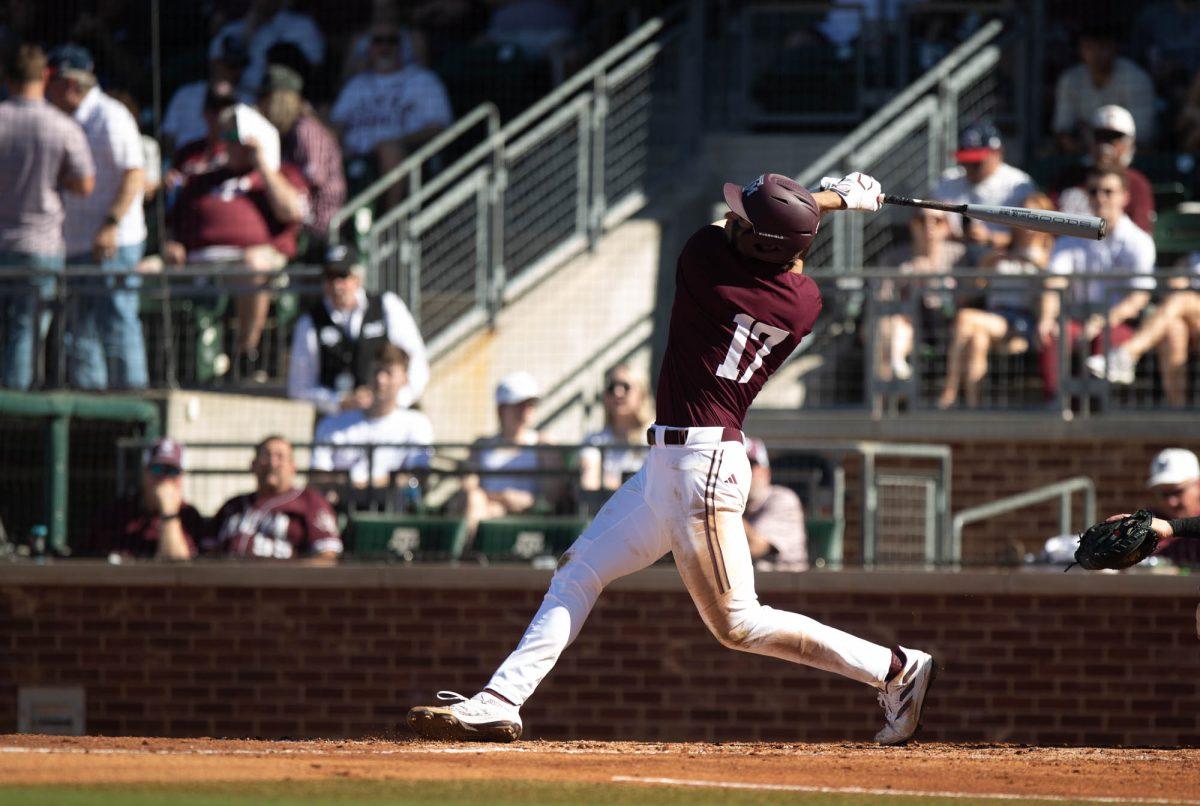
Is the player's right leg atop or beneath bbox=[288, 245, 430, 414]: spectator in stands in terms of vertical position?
beneath

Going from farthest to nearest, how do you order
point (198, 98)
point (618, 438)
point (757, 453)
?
point (198, 98) → point (618, 438) → point (757, 453)

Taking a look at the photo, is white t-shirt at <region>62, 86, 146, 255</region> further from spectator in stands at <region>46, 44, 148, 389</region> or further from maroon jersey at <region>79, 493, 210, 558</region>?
maroon jersey at <region>79, 493, 210, 558</region>

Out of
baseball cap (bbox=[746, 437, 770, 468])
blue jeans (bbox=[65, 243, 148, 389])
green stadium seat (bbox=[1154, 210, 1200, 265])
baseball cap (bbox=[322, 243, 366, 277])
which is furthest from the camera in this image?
green stadium seat (bbox=[1154, 210, 1200, 265])

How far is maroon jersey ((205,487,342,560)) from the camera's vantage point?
1188 centimetres

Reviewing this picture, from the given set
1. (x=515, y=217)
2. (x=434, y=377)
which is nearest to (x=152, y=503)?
(x=434, y=377)

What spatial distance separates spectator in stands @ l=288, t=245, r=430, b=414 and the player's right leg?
4.74 m

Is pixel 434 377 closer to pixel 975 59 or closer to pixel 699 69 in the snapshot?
pixel 699 69

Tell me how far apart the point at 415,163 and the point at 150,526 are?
3.39 meters

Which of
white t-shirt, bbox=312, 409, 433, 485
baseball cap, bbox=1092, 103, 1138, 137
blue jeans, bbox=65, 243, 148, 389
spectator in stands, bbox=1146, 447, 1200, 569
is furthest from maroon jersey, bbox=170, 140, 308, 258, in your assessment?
spectator in stands, bbox=1146, 447, 1200, 569

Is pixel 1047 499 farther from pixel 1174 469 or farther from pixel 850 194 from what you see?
pixel 850 194

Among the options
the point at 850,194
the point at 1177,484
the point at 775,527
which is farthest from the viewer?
the point at 775,527

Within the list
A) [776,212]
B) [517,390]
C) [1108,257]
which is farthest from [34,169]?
[776,212]

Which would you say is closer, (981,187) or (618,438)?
(618,438)

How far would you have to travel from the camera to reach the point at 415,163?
14.4 metres
